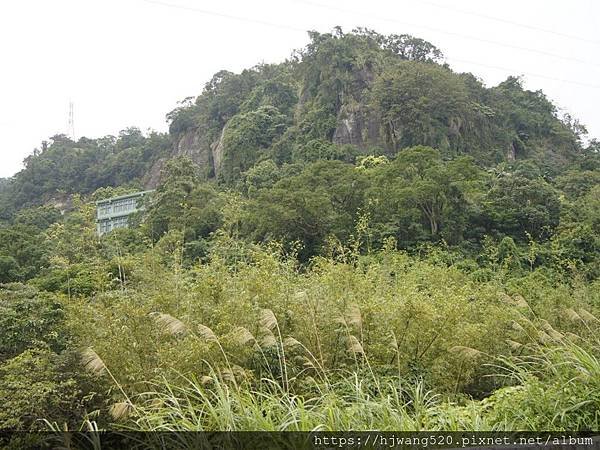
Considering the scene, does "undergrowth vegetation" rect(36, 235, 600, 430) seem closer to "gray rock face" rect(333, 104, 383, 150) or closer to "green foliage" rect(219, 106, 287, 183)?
"gray rock face" rect(333, 104, 383, 150)

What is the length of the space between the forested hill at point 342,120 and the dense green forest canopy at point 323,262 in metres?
0.14

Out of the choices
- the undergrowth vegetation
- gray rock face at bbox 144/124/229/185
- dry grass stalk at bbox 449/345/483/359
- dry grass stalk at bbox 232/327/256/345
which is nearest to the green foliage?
gray rock face at bbox 144/124/229/185

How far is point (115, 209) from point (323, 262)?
2947 centimetres

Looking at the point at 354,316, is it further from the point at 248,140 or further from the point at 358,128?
the point at 248,140

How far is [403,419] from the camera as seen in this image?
3.54m

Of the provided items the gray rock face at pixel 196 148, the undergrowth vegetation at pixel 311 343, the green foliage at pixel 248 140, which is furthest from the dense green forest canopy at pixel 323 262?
the gray rock face at pixel 196 148

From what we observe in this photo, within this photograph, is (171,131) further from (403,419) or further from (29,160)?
(403,419)

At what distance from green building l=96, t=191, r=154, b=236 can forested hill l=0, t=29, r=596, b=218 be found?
5.04m

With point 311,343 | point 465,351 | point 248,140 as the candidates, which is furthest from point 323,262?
point 248,140

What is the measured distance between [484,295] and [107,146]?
160 feet

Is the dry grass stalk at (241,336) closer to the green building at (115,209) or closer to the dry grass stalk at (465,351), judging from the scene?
the dry grass stalk at (465,351)

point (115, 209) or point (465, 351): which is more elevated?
point (115, 209)

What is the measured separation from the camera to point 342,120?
117 feet

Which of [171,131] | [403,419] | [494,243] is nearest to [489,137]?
[494,243]
